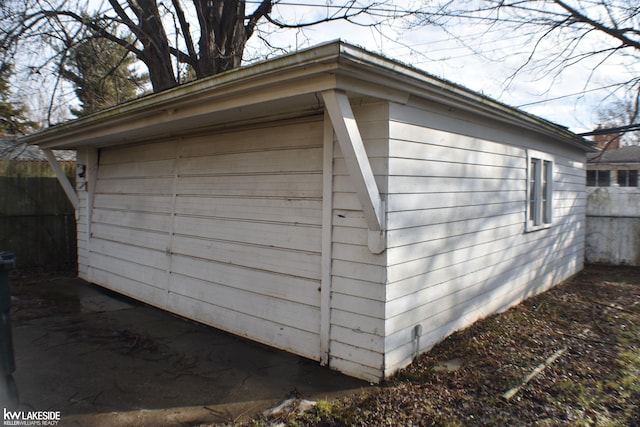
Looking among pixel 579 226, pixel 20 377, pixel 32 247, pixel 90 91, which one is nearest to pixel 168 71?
pixel 90 91

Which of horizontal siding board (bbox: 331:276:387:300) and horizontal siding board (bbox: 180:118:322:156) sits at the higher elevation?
horizontal siding board (bbox: 180:118:322:156)

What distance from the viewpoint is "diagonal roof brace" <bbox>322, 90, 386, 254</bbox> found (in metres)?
2.77

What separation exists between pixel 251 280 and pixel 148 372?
122cm

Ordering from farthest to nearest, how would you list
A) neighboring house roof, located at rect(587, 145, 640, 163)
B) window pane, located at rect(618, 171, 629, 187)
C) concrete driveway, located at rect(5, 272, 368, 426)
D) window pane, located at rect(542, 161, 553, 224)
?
window pane, located at rect(618, 171, 629, 187) < neighboring house roof, located at rect(587, 145, 640, 163) < window pane, located at rect(542, 161, 553, 224) < concrete driveway, located at rect(5, 272, 368, 426)

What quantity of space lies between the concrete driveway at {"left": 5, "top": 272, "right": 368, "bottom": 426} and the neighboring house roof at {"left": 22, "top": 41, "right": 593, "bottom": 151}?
223cm

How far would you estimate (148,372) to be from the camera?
11.6ft

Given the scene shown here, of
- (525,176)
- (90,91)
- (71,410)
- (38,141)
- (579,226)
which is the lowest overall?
(71,410)

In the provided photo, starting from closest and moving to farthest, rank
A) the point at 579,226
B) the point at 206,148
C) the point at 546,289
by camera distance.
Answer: the point at 206,148 → the point at 546,289 → the point at 579,226

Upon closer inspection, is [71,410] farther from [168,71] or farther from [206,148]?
[168,71]

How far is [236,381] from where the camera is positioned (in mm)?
3340

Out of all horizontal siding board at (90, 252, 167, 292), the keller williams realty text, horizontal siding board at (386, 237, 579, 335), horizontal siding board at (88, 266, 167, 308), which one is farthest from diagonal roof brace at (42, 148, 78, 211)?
horizontal siding board at (386, 237, 579, 335)

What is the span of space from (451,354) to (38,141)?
6.83 meters

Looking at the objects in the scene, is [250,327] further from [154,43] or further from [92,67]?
[92,67]

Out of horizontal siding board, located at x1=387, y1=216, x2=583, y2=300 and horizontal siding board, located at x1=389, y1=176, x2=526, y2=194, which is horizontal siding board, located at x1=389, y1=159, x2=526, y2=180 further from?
horizontal siding board, located at x1=387, y1=216, x2=583, y2=300
